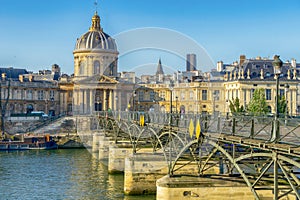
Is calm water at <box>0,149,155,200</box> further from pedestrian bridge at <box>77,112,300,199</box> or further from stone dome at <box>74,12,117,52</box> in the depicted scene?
stone dome at <box>74,12,117,52</box>

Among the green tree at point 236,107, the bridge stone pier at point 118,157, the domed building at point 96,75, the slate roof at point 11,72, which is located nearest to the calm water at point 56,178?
the bridge stone pier at point 118,157

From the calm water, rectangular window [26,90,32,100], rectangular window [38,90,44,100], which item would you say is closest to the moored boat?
the calm water

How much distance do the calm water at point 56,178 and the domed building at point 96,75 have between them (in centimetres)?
3612

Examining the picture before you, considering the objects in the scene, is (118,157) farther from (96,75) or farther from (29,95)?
(29,95)

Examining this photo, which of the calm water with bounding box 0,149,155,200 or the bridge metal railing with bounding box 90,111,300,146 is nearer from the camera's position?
the bridge metal railing with bounding box 90,111,300,146

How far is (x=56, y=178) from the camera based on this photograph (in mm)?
33406

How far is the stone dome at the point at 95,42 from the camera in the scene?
91.2 metres

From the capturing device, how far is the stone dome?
299 ft

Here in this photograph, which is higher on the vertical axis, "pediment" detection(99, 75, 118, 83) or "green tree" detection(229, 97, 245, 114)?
"pediment" detection(99, 75, 118, 83)

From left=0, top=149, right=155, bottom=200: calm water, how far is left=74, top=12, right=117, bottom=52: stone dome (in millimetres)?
45366

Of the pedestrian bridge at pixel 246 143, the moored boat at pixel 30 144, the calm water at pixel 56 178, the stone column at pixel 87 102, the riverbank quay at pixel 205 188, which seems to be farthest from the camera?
the stone column at pixel 87 102

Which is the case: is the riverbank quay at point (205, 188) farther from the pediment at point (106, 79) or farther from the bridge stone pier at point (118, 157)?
the pediment at point (106, 79)

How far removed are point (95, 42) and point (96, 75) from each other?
338 inches

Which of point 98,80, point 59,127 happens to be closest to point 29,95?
point 98,80
